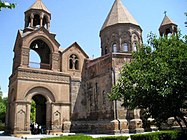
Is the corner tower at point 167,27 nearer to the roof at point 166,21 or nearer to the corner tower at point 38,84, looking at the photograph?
the roof at point 166,21

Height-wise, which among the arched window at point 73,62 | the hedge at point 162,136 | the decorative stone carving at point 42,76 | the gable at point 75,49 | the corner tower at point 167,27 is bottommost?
the hedge at point 162,136

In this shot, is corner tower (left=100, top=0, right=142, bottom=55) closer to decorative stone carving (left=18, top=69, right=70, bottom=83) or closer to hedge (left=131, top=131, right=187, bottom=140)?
decorative stone carving (left=18, top=69, right=70, bottom=83)

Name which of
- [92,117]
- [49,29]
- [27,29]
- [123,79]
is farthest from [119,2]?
[123,79]

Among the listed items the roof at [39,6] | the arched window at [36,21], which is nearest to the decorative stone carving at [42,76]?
the arched window at [36,21]

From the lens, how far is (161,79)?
38.2 ft

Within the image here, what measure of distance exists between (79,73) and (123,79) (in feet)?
44.9

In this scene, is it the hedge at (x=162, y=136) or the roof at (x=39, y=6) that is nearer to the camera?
→ the hedge at (x=162, y=136)

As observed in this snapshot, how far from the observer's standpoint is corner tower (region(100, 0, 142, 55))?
27.4 meters

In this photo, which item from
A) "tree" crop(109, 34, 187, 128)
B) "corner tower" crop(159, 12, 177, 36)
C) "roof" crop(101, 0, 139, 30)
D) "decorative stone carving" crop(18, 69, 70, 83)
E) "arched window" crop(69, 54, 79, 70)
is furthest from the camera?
"corner tower" crop(159, 12, 177, 36)

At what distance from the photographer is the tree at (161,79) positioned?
1153cm

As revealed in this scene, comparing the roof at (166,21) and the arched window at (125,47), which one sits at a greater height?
the roof at (166,21)

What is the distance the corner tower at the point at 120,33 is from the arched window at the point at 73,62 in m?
3.86

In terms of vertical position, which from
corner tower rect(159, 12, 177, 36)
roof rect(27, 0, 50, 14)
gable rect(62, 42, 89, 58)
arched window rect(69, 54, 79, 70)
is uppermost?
roof rect(27, 0, 50, 14)

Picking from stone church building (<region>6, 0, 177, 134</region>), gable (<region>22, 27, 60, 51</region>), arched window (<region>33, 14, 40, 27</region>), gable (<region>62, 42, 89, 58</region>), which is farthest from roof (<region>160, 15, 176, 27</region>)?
arched window (<region>33, 14, 40, 27</region>)
